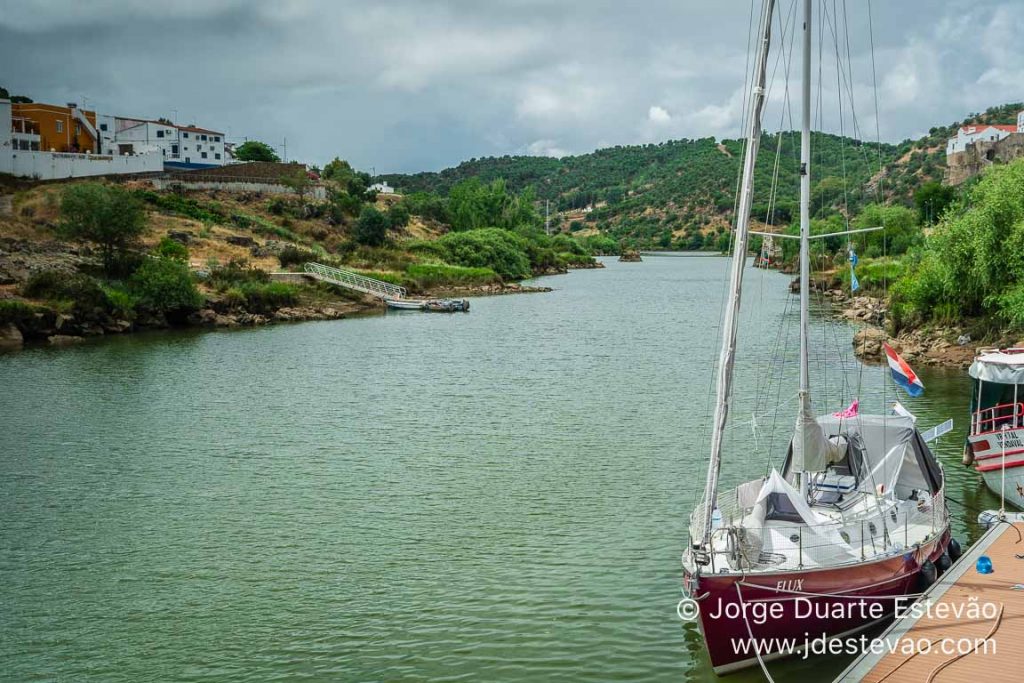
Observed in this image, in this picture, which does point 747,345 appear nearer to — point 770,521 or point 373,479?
point 373,479

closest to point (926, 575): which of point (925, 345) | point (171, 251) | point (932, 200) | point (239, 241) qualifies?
point (925, 345)

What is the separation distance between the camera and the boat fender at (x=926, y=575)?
18.0 m

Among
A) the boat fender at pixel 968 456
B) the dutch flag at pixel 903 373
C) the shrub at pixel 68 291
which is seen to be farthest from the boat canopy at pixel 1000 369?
the shrub at pixel 68 291

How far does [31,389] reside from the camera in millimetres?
45750

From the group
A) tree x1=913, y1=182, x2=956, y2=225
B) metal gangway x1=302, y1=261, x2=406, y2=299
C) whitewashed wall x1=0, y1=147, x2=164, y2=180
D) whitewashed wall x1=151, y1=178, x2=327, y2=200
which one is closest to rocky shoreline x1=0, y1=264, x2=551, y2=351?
metal gangway x1=302, y1=261, x2=406, y2=299

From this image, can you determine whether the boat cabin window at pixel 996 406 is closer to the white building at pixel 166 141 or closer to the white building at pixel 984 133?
the white building at pixel 166 141

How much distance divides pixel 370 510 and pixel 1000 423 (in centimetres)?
1872

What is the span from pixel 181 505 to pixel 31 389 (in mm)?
23493

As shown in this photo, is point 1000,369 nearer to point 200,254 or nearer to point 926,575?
point 926,575

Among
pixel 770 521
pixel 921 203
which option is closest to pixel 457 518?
pixel 770 521

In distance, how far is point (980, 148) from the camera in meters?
146

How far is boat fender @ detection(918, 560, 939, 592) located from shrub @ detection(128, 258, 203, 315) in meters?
66.1

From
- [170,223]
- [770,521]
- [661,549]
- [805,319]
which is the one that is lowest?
[661,549]

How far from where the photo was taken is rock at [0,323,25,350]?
6106cm
